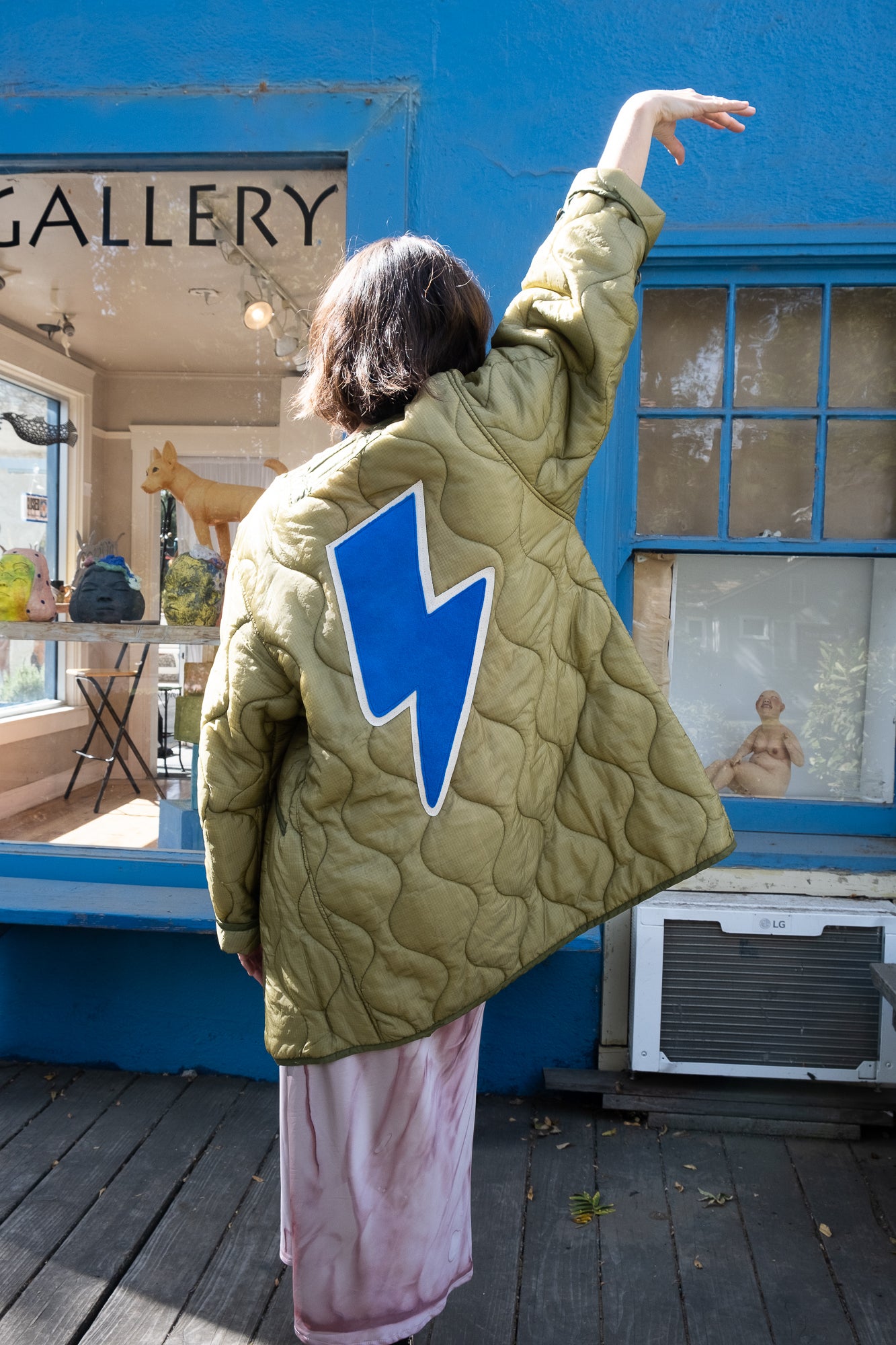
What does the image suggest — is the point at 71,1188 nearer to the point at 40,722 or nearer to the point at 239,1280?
the point at 239,1280

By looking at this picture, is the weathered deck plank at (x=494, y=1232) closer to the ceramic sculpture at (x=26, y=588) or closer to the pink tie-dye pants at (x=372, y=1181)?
the pink tie-dye pants at (x=372, y=1181)

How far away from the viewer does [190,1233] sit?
92.5 inches

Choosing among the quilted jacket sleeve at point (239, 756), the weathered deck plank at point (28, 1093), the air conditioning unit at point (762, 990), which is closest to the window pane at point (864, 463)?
the air conditioning unit at point (762, 990)

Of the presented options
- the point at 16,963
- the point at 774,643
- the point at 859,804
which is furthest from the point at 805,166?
the point at 16,963

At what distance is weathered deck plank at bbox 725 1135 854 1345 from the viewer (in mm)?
2057

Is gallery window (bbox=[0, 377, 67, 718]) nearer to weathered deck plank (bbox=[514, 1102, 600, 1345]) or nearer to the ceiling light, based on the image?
the ceiling light

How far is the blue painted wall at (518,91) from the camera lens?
276 centimetres

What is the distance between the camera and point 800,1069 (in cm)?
280

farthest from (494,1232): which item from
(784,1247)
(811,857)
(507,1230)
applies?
(811,857)

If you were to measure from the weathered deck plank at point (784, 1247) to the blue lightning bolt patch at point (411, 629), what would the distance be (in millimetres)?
1498

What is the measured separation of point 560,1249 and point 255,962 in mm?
1158

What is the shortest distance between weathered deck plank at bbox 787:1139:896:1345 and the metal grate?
0.24 meters

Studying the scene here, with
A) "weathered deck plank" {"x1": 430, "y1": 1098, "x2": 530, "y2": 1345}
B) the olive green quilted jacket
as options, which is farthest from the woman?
"weathered deck plank" {"x1": 430, "y1": 1098, "x2": 530, "y2": 1345}

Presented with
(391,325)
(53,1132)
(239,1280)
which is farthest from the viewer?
(53,1132)
